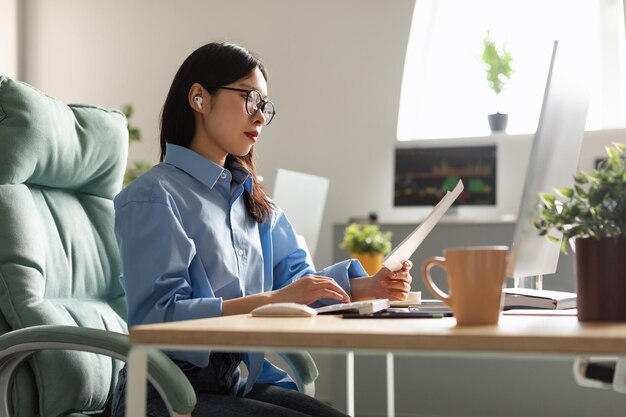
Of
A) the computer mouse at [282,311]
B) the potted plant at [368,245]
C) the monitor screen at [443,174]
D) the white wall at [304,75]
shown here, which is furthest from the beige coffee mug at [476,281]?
the white wall at [304,75]

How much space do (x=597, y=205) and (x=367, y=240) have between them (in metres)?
3.09

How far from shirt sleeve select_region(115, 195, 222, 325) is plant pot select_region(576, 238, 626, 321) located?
1.87 feet

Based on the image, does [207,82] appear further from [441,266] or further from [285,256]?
[441,266]

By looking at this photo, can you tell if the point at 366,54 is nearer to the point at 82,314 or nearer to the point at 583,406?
the point at 583,406

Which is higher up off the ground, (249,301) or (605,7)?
(605,7)

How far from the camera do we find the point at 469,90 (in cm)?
526

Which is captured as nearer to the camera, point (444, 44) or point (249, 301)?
point (249, 301)

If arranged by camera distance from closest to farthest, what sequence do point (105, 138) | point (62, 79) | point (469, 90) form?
point (105, 138), point (469, 90), point (62, 79)

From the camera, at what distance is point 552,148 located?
1.32 m

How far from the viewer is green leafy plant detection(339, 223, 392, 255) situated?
4.11 metres

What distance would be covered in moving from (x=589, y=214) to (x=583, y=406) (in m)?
3.16

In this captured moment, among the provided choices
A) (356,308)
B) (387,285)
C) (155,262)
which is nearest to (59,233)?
(155,262)

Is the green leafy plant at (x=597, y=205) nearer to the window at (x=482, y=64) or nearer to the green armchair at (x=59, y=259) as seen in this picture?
the green armchair at (x=59, y=259)

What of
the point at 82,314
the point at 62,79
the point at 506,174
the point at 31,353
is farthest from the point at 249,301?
the point at 62,79
